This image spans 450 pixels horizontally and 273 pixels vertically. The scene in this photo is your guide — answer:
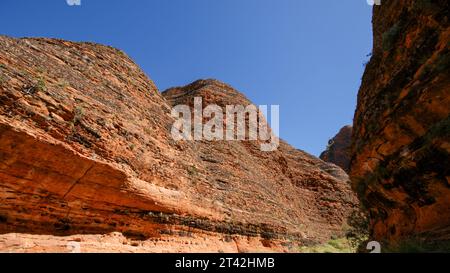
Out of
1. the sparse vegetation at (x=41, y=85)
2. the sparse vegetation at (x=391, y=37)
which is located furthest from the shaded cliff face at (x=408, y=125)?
the sparse vegetation at (x=41, y=85)

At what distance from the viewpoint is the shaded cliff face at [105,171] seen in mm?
7969

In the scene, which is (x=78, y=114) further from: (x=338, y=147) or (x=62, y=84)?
(x=338, y=147)

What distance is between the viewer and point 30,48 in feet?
35.3

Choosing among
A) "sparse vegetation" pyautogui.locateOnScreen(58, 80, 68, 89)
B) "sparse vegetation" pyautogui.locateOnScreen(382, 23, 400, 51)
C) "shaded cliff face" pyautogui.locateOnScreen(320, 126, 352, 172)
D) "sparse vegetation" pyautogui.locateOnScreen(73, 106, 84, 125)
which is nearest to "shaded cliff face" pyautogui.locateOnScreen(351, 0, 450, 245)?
"sparse vegetation" pyautogui.locateOnScreen(382, 23, 400, 51)

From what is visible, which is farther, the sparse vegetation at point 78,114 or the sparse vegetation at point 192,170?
the sparse vegetation at point 192,170

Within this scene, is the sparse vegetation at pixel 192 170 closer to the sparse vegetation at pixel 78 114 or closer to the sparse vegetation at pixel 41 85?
the sparse vegetation at pixel 78 114

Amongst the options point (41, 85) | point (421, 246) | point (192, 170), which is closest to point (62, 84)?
point (41, 85)

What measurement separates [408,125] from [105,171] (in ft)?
26.1

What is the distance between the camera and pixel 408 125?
6.03 metres

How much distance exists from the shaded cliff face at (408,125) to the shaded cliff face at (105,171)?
267 inches

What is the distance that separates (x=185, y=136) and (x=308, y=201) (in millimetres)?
14991
